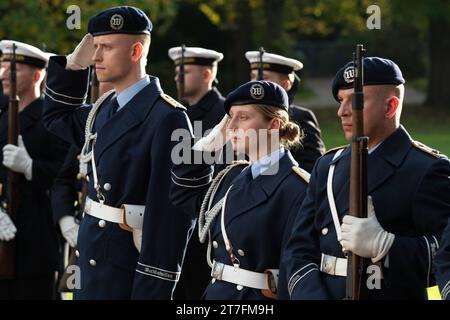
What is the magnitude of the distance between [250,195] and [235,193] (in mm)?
106

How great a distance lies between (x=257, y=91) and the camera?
5.80 m

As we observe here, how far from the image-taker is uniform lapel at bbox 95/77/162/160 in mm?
6047

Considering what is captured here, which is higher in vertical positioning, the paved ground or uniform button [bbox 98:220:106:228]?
uniform button [bbox 98:220:106:228]

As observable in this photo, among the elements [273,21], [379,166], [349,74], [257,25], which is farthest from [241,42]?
[379,166]

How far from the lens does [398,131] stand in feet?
17.0

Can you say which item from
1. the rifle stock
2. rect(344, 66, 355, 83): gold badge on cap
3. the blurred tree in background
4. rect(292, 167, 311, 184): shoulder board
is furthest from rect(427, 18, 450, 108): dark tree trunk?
rect(344, 66, 355, 83): gold badge on cap

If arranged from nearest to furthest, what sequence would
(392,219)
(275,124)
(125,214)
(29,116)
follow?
(392,219)
(275,124)
(125,214)
(29,116)

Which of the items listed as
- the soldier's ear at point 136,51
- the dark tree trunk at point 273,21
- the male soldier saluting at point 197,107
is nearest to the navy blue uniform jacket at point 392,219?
the soldier's ear at point 136,51

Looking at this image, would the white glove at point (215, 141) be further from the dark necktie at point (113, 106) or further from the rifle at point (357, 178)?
the rifle at point (357, 178)

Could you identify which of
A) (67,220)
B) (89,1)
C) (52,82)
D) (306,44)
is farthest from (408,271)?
(306,44)

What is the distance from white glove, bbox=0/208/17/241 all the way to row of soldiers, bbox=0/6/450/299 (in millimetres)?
1623

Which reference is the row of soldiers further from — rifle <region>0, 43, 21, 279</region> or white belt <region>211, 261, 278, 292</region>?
rifle <region>0, 43, 21, 279</region>

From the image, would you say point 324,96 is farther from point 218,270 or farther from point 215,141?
point 218,270

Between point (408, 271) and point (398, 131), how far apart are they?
640mm
